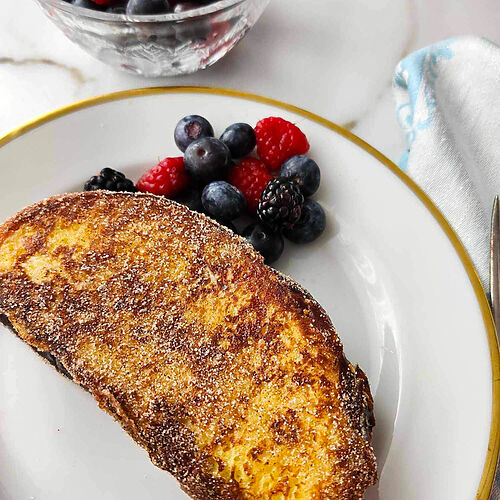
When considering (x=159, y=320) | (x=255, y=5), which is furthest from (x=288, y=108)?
(x=159, y=320)

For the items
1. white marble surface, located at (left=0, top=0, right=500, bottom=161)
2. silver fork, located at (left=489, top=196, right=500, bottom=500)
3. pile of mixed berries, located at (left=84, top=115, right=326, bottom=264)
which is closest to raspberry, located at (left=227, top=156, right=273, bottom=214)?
pile of mixed berries, located at (left=84, top=115, right=326, bottom=264)

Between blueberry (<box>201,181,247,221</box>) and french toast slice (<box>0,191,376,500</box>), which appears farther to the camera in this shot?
blueberry (<box>201,181,247,221</box>)

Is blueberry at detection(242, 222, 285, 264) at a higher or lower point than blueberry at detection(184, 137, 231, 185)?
lower

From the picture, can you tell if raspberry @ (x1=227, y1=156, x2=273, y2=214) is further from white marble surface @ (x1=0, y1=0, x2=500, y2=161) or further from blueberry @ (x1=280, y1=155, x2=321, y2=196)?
white marble surface @ (x1=0, y1=0, x2=500, y2=161)

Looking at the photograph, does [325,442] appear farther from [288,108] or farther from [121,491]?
[288,108]

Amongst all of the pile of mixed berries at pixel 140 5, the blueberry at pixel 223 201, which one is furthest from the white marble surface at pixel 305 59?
the blueberry at pixel 223 201

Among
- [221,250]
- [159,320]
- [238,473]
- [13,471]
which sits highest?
[221,250]

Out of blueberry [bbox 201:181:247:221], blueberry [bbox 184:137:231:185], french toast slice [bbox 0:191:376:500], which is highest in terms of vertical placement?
blueberry [bbox 184:137:231:185]

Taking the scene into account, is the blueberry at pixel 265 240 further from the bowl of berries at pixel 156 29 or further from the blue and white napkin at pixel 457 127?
→ the bowl of berries at pixel 156 29
